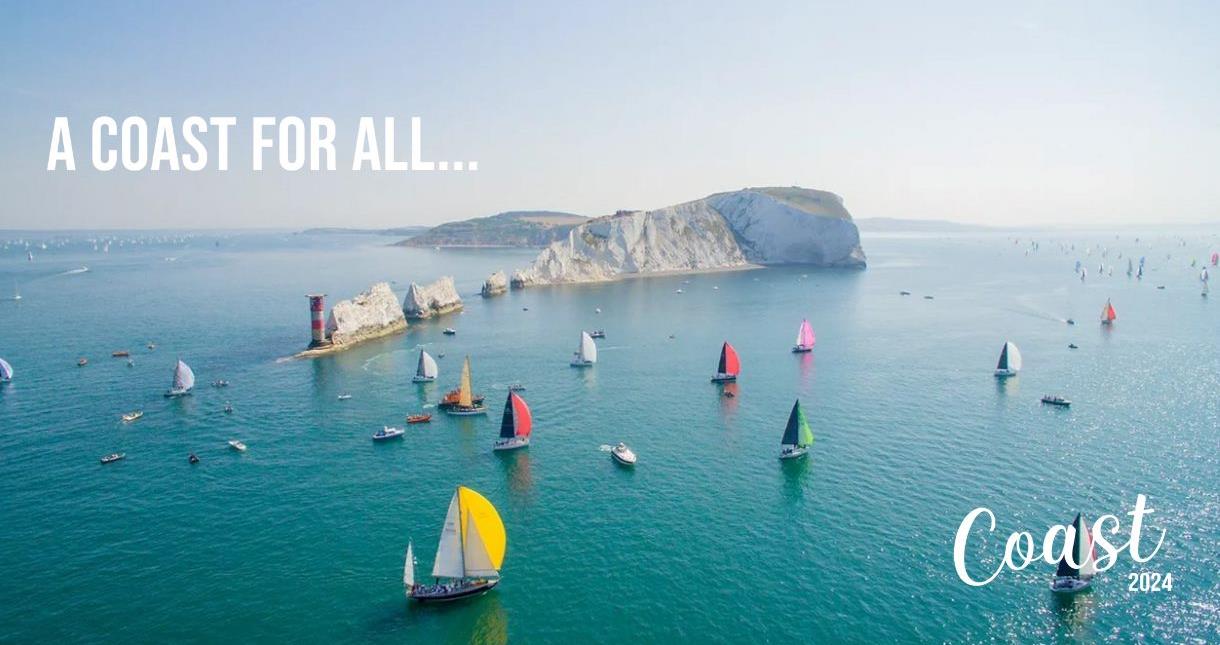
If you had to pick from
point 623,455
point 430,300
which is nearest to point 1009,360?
point 623,455

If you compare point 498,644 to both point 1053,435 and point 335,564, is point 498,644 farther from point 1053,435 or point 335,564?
point 1053,435

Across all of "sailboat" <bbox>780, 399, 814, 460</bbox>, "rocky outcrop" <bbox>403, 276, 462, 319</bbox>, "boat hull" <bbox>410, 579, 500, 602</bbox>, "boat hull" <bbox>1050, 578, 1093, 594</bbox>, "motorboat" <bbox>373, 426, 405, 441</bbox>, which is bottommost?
"boat hull" <bbox>410, 579, 500, 602</bbox>

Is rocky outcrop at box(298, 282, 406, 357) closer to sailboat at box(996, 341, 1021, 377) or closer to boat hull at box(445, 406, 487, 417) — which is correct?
boat hull at box(445, 406, 487, 417)

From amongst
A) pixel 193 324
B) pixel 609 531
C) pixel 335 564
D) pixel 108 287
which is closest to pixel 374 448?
pixel 335 564

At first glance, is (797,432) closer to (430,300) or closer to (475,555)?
(475,555)

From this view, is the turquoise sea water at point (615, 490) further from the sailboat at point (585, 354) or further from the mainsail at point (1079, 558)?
the sailboat at point (585, 354)

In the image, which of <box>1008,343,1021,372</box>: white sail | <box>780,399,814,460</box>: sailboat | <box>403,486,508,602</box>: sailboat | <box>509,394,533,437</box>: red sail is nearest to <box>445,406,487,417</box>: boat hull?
<box>509,394,533,437</box>: red sail

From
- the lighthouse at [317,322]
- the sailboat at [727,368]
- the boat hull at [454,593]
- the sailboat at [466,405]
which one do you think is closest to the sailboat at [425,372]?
the sailboat at [466,405]
